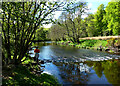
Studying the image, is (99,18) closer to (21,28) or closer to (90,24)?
(90,24)

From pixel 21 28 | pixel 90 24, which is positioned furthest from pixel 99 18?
pixel 21 28

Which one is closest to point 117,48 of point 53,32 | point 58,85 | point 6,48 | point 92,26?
point 58,85

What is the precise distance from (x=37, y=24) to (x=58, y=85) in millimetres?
4232

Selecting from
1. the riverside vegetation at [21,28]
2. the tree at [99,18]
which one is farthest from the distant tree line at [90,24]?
the riverside vegetation at [21,28]

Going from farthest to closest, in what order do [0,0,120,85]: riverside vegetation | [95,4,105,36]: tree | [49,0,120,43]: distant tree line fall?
1. [95,4,105,36]: tree
2. [49,0,120,43]: distant tree line
3. [0,0,120,85]: riverside vegetation

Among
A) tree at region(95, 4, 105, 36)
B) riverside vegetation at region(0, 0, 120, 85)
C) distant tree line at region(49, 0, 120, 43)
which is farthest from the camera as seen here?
tree at region(95, 4, 105, 36)

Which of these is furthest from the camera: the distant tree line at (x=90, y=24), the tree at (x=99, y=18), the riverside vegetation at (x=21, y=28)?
the tree at (x=99, y=18)

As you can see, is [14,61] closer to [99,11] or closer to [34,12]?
[34,12]

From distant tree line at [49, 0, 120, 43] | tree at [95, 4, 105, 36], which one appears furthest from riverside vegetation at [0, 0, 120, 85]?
tree at [95, 4, 105, 36]

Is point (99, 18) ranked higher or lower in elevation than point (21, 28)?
higher

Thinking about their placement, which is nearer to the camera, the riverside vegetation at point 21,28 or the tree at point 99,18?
the riverside vegetation at point 21,28

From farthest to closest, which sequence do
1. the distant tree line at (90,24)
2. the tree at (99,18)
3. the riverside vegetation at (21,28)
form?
the tree at (99,18), the distant tree line at (90,24), the riverside vegetation at (21,28)

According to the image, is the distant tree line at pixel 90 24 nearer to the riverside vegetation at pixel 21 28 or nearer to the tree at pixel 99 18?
the tree at pixel 99 18

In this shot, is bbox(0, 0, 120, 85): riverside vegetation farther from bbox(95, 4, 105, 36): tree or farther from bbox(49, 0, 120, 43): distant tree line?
bbox(95, 4, 105, 36): tree
